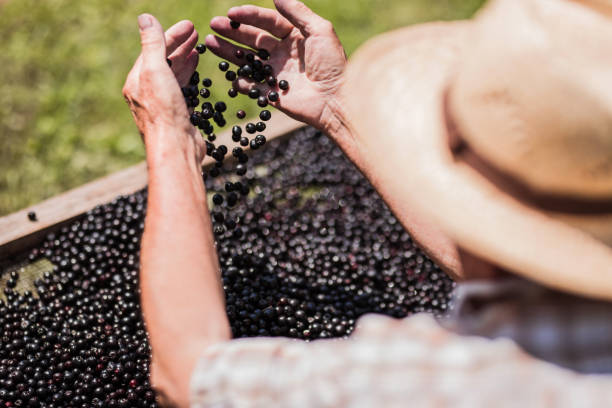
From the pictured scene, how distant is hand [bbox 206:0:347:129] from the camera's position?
247 cm

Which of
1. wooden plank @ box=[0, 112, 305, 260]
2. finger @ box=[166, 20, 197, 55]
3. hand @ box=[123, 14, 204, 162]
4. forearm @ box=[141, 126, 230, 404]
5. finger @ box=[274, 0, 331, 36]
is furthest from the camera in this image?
wooden plank @ box=[0, 112, 305, 260]

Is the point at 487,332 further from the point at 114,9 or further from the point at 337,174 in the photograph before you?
the point at 114,9

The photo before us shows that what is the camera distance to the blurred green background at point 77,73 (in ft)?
12.9

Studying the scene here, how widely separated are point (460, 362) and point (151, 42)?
1648 millimetres

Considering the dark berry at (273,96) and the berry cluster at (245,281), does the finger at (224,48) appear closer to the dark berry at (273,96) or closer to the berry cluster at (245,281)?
the dark berry at (273,96)

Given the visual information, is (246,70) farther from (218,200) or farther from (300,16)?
(218,200)

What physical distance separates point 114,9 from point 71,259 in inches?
101

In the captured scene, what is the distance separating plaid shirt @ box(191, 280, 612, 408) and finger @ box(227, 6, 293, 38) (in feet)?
5.27

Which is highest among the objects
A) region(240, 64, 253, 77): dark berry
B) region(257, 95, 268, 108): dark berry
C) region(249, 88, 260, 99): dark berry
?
region(240, 64, 253, 77): dark berry

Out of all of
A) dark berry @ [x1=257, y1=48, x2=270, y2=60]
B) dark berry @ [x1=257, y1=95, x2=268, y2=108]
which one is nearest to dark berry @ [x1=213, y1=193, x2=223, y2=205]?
dark berry @ [x1=257, y1=95, x2=268, y2=108]

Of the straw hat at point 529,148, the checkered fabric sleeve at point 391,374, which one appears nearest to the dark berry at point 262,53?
the straw hat at point 529,148

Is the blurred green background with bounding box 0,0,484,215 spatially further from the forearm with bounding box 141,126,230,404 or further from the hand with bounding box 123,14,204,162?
the forearm with bounding box 141,126,230,404

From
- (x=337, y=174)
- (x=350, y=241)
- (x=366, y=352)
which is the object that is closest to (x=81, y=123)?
(x=337, y=174)

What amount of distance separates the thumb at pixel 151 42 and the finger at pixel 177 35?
13 centimetres
